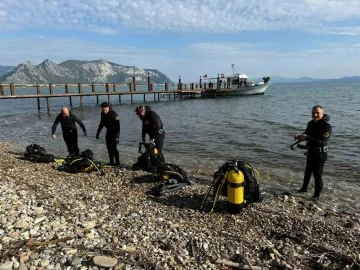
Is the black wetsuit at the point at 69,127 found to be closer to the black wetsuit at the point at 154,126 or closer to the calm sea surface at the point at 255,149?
the calm sea surface at the point at 255,149

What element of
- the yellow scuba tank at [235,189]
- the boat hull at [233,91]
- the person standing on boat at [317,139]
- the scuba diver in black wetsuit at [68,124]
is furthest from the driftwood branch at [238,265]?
the boat hull at [233,91]

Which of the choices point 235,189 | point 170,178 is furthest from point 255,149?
point 235,189

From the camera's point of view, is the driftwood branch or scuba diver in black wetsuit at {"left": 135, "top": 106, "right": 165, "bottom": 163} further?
scuba diver in black wetsuit at {"left": 135, "top": 106, "right": 165, "bottom": 163}

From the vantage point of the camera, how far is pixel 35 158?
9602 mm

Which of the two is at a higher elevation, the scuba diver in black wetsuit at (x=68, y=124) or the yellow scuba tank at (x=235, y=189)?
the scuba diver in black wetsuit at (x=68, y=124)

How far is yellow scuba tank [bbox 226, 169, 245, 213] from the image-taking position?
5320 millimetres

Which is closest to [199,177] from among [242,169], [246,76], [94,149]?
[242,169]

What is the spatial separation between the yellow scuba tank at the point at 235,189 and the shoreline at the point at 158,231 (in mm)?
212

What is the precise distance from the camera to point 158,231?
4.75 meters

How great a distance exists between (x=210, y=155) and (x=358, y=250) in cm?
785

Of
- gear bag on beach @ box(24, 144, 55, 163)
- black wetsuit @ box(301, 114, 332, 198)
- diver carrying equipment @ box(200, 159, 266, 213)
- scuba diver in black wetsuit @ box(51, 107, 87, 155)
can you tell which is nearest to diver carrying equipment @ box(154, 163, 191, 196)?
diver carrying equipment @ box(200, 159, 266, 213)

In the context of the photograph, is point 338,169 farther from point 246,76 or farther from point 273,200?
point 246,76

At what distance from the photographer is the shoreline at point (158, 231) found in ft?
13.0

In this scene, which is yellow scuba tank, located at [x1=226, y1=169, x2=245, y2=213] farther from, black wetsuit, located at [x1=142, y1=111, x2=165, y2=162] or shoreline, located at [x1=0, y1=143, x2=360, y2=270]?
black wetsuit, located at [x1=142, y1=111, x2=165, y2=162]
